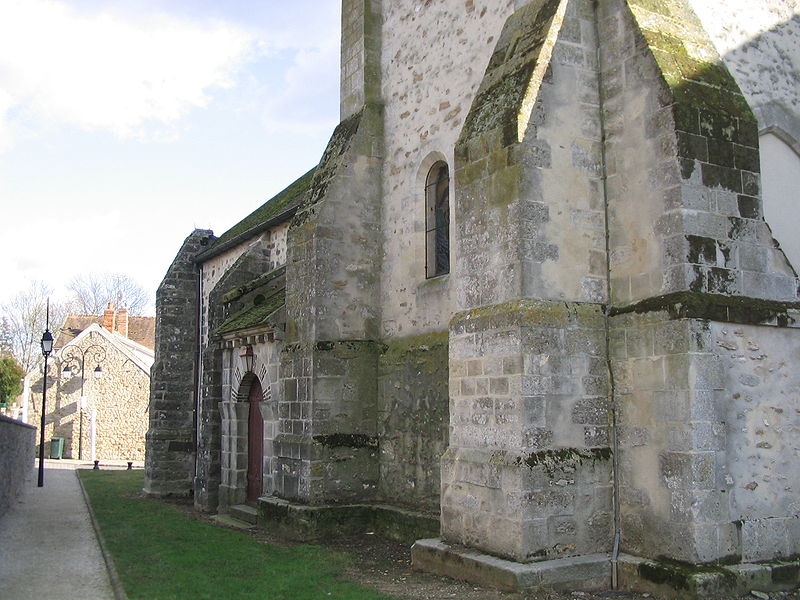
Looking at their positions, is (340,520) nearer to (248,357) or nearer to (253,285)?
(248,357)

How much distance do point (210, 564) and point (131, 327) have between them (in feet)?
129

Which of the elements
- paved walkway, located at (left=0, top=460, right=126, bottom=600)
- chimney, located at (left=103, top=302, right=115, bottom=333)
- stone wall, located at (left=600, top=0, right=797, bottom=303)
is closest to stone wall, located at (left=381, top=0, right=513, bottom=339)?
stone wall, located at (left=600, top=0, right=797, bottom=303)

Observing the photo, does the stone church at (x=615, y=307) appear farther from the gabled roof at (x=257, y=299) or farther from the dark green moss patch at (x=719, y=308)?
the gabled roof at (x=257, y=299)

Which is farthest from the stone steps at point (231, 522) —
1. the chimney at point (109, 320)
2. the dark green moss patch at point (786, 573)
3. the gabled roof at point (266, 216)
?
the chimney at point (109, 320)

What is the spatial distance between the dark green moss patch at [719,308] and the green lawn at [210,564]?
11.8 feet

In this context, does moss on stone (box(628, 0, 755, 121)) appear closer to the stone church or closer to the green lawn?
the stone church

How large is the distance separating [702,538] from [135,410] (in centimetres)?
3252

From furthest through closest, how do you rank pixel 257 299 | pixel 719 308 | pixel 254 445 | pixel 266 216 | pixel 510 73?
pixel 266 216
pixel 257 299
pixel 254 445
pixel 510 73
pixel 719 308

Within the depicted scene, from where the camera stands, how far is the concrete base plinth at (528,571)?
22.6ft

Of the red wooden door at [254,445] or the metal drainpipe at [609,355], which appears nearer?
the metal drainpipe at [609,355]

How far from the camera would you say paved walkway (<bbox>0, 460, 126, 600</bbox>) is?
8266mm

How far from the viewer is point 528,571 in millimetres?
6887

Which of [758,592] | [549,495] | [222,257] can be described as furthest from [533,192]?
[222,257]

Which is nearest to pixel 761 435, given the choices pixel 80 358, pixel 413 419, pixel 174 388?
pixel 413 419
